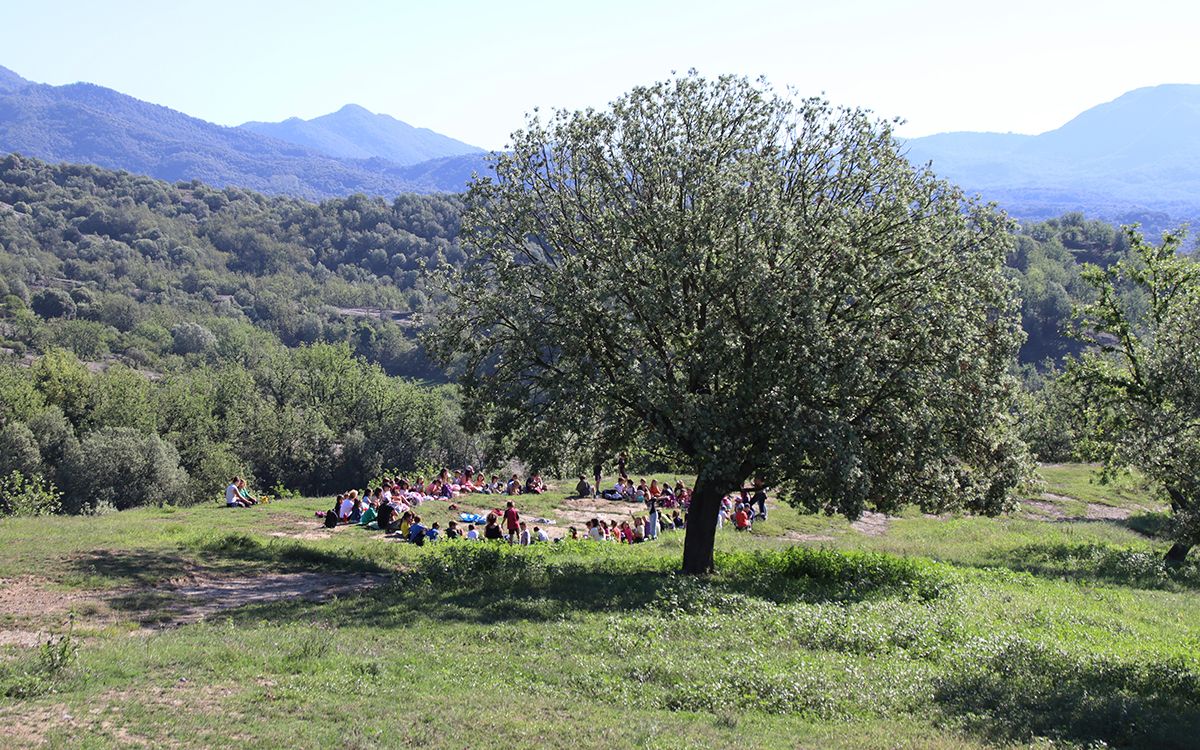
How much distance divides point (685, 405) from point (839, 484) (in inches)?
142

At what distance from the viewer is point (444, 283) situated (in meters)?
22.8

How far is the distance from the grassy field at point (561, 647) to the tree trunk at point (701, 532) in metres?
0.55

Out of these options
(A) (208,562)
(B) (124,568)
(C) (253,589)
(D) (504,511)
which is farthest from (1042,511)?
(B) (124,568)

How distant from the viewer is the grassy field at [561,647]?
11156mm

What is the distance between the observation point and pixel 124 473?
50469 millimetres

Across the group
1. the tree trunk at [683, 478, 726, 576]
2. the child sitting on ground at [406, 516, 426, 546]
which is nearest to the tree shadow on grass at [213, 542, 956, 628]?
the tree trunk at [683, 478, 726, 576]

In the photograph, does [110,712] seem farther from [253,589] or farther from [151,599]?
[253,589]

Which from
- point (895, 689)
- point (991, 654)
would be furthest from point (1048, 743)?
point (991, 654)

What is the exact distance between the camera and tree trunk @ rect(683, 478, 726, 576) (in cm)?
2180

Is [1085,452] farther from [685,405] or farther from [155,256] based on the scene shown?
[155,256]

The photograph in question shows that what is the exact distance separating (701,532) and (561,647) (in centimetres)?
755

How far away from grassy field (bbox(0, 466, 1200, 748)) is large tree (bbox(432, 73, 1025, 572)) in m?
2.88

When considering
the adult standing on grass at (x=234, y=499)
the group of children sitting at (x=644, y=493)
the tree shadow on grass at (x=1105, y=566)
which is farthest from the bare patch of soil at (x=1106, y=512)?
the adult standing on grass at (x=234, y=499)

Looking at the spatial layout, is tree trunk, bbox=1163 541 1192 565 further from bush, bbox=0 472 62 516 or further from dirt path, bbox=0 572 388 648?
bush, bbox=0 472 62 516
